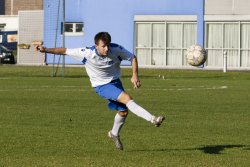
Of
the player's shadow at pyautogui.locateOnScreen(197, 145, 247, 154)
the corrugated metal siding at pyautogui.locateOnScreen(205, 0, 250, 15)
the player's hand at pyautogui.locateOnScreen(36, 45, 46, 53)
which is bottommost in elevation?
the player's shadow at pyautogui.locateOnScreen(197, 145, 247, 154)

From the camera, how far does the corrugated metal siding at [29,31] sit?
70.4m

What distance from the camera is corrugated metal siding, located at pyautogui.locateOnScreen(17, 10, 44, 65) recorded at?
231 ft

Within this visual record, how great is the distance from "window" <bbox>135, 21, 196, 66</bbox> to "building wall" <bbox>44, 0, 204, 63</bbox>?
2.03ft

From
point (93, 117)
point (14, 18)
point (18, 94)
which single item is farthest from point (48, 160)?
point (14, 18)

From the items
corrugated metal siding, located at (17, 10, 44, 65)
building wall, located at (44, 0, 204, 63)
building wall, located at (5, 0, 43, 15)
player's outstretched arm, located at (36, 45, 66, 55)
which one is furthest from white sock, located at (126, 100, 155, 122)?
building wall, located at (5, 0, 43, 15)

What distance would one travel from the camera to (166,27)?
62812 mm

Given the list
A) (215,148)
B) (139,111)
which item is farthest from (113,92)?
(215,148)

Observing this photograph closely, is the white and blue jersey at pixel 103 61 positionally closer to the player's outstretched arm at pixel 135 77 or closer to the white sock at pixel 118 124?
the player's outstretched arm at pixel 135 77

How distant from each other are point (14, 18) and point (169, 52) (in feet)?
101

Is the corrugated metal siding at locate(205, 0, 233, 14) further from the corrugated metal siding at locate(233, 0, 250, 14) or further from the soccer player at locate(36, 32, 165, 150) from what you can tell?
the soccer player at locate(36, 32, 165, 150)

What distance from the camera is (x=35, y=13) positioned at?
72.2 m

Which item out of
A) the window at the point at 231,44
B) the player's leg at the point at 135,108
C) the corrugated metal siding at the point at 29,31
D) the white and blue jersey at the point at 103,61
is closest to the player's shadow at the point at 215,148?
the player's leg at the point at 135,108

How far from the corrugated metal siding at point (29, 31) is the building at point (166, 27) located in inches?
176

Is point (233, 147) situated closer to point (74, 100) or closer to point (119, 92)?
point (119, 92)
